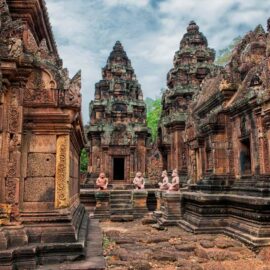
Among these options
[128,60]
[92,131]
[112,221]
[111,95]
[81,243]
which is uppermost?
[128,60]

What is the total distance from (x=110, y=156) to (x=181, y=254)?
57.6ft

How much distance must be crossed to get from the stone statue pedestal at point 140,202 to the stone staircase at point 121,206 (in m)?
0.27

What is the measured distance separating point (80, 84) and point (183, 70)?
60.3 ft

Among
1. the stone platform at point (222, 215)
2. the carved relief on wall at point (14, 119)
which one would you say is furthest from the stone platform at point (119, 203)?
the carved relief on wall at point (14, 119)

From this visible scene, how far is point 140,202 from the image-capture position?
55.5 ft

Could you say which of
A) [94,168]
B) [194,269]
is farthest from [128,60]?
[194,269]

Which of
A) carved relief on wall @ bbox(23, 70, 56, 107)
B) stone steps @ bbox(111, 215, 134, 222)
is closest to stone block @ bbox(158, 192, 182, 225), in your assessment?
stone steps @ bbox(111, 215, 134, 222)

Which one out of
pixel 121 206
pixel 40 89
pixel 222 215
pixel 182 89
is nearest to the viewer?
pixel 40 89

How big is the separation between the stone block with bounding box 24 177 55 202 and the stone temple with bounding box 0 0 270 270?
2cm

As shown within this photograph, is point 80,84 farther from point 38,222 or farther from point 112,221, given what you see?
point 112,221

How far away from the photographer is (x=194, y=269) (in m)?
6.14

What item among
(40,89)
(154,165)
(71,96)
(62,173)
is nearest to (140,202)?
(62,173)

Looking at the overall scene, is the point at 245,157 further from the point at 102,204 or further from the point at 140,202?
the point at 102,204

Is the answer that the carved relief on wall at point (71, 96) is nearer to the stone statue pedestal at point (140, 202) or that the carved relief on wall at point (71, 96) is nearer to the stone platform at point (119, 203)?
the stone platform at point (119, 203)
